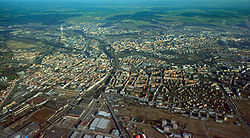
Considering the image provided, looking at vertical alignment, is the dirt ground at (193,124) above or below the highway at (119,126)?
above

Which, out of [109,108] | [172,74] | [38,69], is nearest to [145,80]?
[172,74]

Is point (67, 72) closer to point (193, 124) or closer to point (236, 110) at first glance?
point (193, 124)

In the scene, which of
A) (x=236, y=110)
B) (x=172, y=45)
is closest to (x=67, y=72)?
(x=236, y=110)

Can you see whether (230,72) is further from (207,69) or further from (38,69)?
(38,69)

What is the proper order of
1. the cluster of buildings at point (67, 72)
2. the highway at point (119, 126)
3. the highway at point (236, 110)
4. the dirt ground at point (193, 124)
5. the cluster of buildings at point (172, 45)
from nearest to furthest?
1. the dirt ground at point (193, 124)
2. the highway at point (119, 126)
3. the highway at point (236, 110)
4. the cluster of buildings at point (67, 72)
5. the cluster of buildings at point (172, 45)

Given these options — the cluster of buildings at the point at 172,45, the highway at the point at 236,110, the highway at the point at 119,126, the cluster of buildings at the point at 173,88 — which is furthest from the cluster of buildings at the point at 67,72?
the highway at the point at 236,110

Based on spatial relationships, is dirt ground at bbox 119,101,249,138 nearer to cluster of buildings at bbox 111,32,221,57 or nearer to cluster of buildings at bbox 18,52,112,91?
cluster of buildings at bbox 18,52,112,91

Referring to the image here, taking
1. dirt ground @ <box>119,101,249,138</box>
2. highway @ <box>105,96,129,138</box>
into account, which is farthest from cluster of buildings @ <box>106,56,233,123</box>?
highway @ <box>105,96,129,138</box>

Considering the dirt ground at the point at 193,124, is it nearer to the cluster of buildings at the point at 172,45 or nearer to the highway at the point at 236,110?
the highway at the point at 236,110
